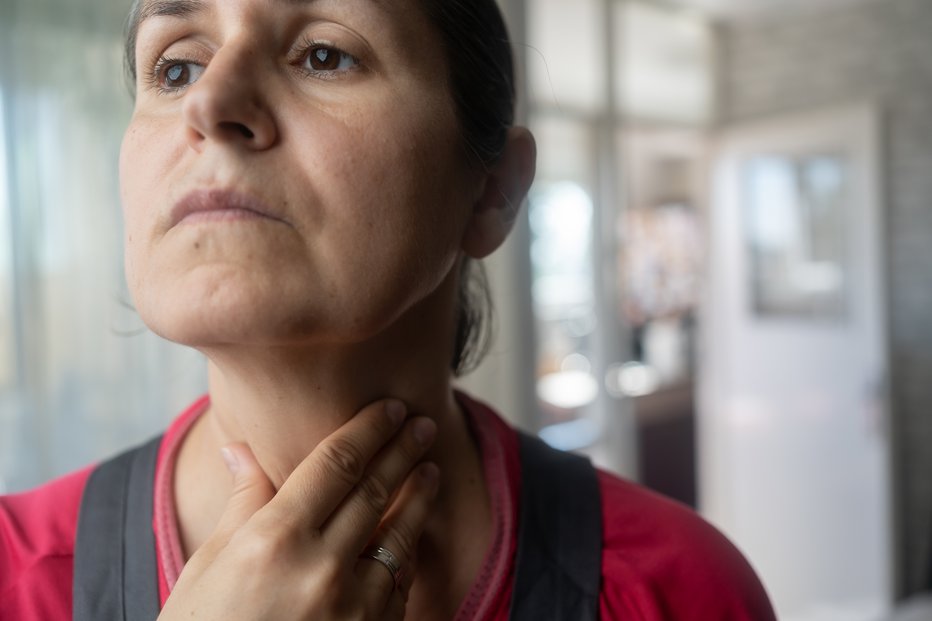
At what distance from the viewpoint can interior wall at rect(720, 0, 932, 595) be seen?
3.46m

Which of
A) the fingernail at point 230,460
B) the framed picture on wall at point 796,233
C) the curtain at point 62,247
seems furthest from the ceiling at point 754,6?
the fingernail at point 230,460

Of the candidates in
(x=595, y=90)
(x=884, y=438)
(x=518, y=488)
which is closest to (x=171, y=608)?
(x=518, y=488)

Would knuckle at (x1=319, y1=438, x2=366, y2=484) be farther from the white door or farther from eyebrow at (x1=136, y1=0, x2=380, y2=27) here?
the white door

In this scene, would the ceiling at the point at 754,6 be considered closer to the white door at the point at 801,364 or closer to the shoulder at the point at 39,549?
the white door at the point at 801,364

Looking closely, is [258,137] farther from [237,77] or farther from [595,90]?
[595,90]

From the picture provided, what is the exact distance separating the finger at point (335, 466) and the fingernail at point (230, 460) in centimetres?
9

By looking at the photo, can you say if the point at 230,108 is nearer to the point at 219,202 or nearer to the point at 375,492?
the point at 219,202

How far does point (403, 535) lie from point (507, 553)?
144 millimetres

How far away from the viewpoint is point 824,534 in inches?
140

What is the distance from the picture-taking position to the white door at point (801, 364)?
3.39m

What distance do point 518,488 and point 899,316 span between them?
11.0ft

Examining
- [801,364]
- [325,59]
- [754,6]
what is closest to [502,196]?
[325,59]

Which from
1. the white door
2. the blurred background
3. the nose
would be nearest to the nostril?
the nose

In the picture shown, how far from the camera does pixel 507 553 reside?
2.65 feet
